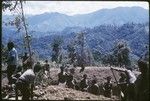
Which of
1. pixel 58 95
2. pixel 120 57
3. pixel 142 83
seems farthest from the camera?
pixel 120 57

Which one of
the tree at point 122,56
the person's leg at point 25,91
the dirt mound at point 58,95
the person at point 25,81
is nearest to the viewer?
the person at point 25,81

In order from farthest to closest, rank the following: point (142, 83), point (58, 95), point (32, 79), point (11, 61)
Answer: point (58, 95) → point (11, 61) → point (32, 79) → point (142, 83)

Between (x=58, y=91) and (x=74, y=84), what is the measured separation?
15.6 ft

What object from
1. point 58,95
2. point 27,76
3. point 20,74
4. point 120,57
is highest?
point 27,76

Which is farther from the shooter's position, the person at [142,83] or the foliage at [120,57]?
the foliage at [120,57]

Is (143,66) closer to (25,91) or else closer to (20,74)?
(25,91)

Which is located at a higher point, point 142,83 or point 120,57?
point 142,83

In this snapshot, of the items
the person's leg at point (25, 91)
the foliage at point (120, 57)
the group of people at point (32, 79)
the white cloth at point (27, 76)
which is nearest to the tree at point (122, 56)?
the foliage at point (120, 57)

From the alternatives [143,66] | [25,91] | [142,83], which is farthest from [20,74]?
[143,66]

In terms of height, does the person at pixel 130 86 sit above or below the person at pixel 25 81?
below

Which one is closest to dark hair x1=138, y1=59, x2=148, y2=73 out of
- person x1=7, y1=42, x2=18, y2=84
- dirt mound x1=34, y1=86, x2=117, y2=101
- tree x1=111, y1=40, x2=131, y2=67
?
person x1=7, y1=42, x2=18, y2=84

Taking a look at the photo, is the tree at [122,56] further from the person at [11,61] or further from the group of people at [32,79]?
the person at [11,61]

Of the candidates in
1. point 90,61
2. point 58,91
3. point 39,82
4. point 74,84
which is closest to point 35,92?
point 58,91

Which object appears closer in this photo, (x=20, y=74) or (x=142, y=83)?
(x=142, y=83)
